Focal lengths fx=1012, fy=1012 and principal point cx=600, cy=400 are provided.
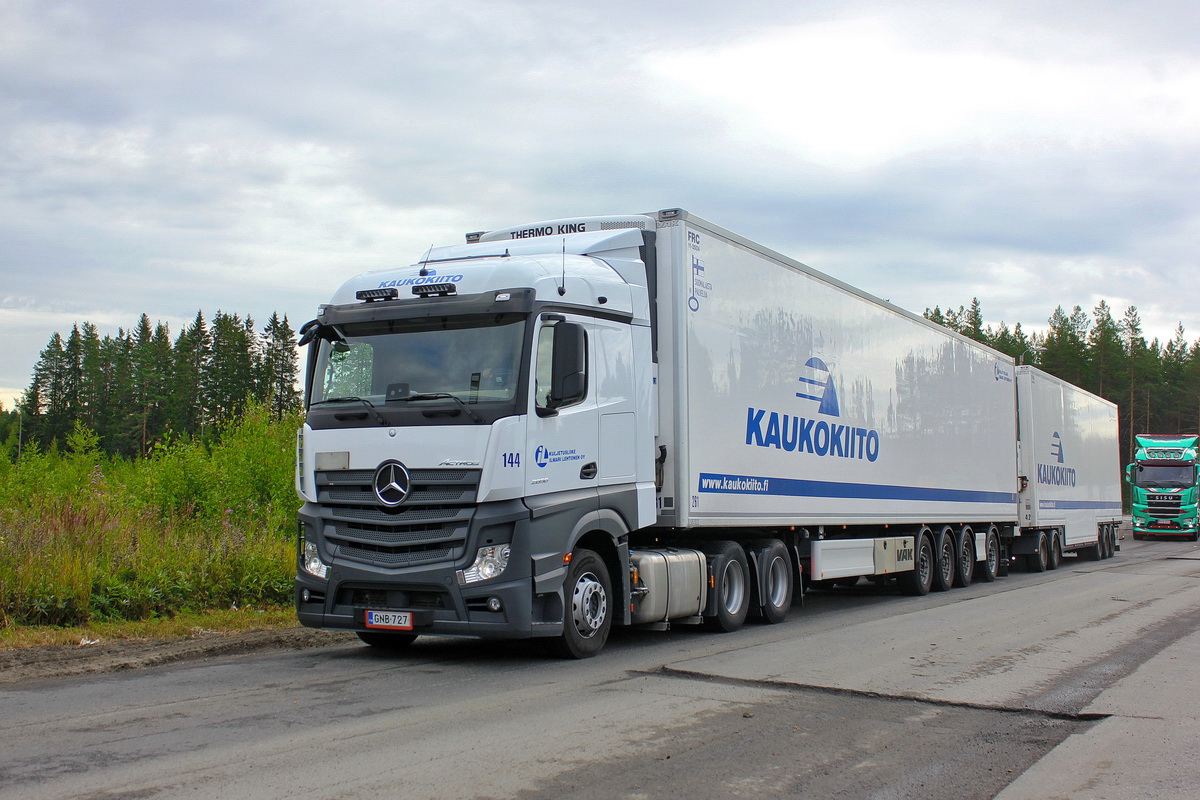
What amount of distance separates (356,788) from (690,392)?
20.9 ft

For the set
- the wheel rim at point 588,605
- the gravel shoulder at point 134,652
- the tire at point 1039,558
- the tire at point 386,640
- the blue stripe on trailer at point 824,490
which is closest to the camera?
the gravel shoulder at point 134,652

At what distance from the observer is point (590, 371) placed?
9.03 metres

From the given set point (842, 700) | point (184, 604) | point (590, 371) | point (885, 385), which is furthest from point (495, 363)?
point (885, 385)

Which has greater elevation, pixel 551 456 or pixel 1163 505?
pixel 551 456

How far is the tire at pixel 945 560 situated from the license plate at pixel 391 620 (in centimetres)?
1175

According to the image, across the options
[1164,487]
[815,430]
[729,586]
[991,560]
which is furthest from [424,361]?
[1164,487]

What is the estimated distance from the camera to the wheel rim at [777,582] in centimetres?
1216

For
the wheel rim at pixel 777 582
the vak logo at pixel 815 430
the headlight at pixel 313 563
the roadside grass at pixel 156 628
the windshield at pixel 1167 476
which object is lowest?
the roadside grass at pixel 156 628

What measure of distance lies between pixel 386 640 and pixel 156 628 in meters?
2.22

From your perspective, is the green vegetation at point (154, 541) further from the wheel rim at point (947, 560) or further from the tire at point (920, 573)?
the wheel rim at point (947, 560)

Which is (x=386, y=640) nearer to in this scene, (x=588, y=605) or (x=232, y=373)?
(x=588, y=605)

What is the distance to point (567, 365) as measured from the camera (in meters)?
8.60

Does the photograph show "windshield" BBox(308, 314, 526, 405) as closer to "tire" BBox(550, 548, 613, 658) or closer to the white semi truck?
the white semi truck

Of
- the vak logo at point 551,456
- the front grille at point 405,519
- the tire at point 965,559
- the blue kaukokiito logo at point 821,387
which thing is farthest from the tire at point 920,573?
the front grille at point 405,519
